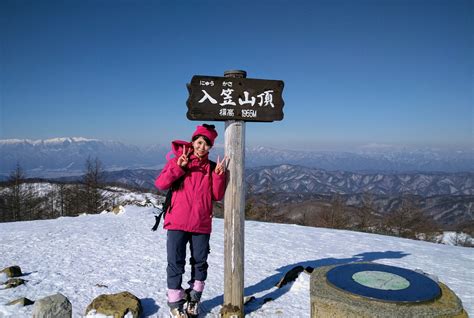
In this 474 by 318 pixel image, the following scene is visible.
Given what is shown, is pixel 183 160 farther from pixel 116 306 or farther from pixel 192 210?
pixel 116 306

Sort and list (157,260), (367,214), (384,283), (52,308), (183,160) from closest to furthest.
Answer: (52,308)
(384,283)
(183,160)
(157,260)
(367,214)

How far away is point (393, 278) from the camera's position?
333 centimetres

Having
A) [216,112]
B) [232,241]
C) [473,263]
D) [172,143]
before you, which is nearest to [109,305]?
[232,241]

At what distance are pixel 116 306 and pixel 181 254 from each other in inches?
45.0

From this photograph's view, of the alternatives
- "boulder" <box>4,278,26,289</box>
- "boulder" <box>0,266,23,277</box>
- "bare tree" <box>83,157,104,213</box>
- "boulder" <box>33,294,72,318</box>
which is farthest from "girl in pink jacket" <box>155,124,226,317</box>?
"bare tree" <box>83,157,104,213</box>

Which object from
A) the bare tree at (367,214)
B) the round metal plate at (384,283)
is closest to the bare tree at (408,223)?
the bare tree at (367,214)

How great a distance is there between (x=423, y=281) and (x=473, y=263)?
283 inches

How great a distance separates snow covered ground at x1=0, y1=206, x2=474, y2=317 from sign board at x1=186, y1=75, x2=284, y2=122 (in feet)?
9.63

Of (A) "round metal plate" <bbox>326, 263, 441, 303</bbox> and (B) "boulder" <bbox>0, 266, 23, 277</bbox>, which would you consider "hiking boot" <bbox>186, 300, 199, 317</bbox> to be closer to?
(A) "round metal plate" <bbox>326, 263, 441, 303</bbox>


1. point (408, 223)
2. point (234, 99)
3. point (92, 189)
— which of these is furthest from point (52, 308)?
point (408, 223)

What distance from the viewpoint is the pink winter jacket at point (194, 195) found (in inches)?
155

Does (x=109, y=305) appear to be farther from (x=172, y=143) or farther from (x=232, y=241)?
(x=172, y=143)

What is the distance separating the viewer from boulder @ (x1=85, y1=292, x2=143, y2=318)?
391cm

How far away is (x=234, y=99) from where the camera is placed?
3.99 m
